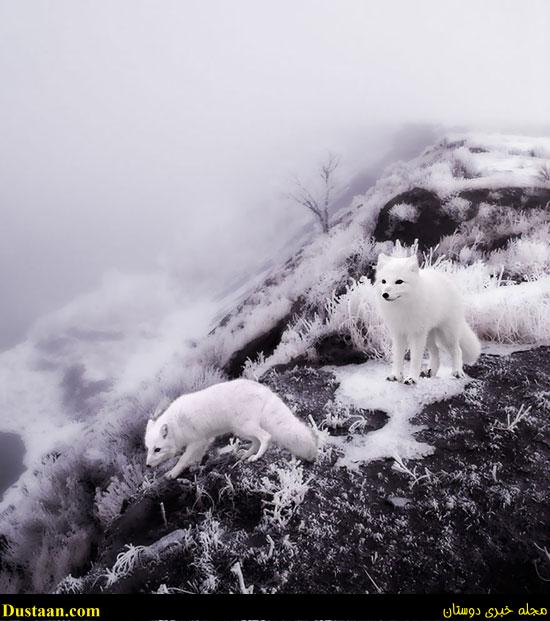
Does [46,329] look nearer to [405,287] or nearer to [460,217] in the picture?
[405,287]

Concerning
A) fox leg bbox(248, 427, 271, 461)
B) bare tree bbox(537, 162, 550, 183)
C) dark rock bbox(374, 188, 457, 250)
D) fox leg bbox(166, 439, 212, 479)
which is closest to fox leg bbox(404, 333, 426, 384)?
fox leg bbox(248, 427, 271, 461)

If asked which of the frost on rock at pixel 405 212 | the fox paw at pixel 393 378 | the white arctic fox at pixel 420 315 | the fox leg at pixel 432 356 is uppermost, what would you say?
the frost on rock at pixel 405 212

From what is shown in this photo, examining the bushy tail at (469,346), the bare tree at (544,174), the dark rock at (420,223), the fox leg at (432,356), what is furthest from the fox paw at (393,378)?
the bare tree at (544,174)

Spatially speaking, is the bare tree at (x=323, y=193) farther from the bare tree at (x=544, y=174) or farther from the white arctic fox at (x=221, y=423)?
the white arctic fox at (x=221, y=423)

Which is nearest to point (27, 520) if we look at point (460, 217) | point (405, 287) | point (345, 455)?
point (345, 455)

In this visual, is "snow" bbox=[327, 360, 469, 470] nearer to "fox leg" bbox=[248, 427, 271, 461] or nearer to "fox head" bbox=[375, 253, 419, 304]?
"fox leg" bbox=[248, 427, 271, 461]
